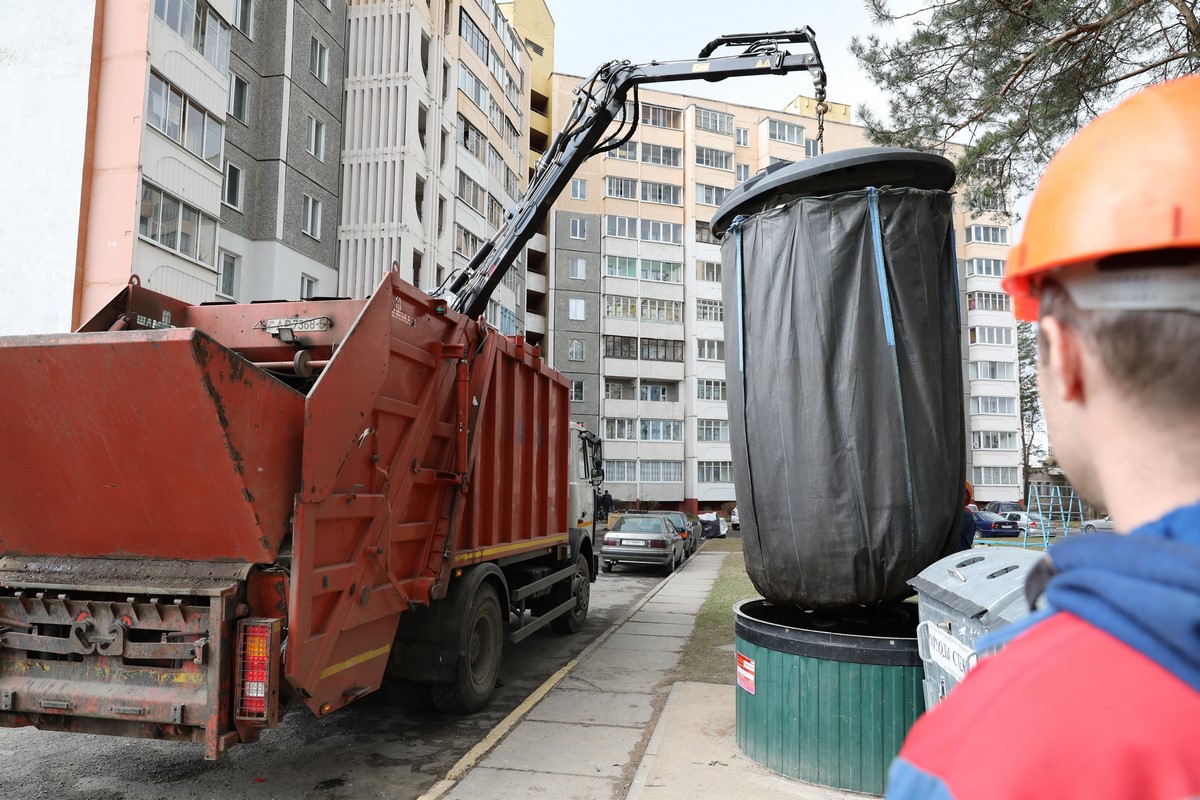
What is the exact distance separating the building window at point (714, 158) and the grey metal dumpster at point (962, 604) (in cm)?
4807

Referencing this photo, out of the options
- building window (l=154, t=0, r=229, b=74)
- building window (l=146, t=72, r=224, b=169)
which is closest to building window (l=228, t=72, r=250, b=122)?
building window (l=154, t=0, r=229, b=74)

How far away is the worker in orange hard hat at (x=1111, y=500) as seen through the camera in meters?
0.68

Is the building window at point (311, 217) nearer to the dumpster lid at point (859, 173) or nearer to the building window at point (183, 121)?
the building window at point (183, 121)

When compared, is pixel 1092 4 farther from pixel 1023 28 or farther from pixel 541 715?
pixel 541 715

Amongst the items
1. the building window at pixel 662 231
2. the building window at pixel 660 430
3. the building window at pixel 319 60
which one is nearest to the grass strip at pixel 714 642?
the building window at pixel 319 60

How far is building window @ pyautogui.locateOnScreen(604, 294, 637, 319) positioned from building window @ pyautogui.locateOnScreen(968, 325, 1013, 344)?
77.3 feet

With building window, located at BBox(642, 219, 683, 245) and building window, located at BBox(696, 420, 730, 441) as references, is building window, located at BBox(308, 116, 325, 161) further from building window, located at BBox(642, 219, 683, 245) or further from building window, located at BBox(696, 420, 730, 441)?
building window, located at BBox(696, 420, 730, 441)

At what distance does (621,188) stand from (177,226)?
34.3m

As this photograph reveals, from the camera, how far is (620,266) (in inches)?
1892

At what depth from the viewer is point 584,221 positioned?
48219 millimetres

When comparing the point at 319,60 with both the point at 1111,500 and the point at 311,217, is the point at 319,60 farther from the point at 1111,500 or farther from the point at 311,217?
the point at 1111,500

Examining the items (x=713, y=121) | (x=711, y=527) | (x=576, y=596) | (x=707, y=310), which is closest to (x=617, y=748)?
(x=576, y=596)

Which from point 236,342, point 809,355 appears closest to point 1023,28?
point 809,355

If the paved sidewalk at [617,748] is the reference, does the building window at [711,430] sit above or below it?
above
